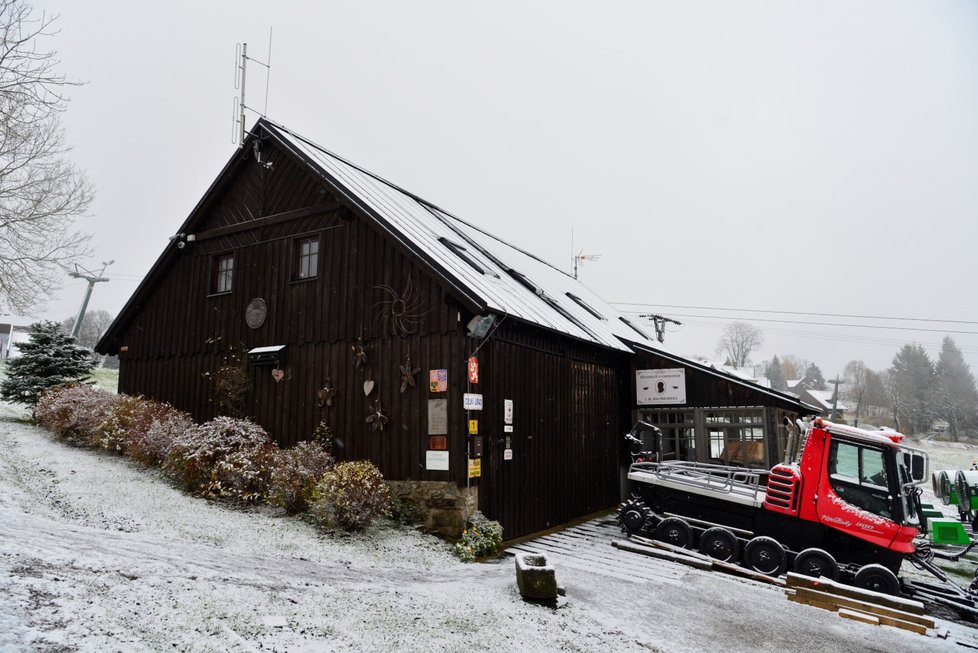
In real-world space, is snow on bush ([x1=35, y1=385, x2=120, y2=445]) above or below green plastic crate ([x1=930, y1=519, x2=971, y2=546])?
above

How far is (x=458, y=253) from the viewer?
13297 mm

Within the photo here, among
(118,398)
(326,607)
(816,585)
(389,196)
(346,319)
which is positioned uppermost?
(389,196)

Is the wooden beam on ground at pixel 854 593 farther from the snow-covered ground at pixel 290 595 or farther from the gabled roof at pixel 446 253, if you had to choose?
the gabled roof at pixel 446 253

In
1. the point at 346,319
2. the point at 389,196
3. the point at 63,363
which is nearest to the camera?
the point at 346,319

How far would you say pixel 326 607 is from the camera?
20.4ft

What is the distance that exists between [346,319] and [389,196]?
4.46 m

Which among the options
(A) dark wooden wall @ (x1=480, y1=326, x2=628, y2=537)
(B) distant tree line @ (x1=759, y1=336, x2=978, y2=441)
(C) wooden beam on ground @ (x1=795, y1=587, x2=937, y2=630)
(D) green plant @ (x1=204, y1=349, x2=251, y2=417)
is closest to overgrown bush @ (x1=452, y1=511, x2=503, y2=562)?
(A) dark wooden wall @ (x1=480, y1=326, x2=628, y2=537)

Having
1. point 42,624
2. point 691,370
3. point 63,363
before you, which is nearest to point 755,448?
point 691,370

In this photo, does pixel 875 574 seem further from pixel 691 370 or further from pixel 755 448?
pixel 691 370

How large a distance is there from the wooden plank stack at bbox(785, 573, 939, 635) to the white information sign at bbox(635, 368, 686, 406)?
7.13 m

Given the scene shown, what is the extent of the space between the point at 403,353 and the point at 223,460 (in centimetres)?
369

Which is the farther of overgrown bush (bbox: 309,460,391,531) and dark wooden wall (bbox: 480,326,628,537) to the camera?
dark wooden wall (bbox: 480,326,628,537)

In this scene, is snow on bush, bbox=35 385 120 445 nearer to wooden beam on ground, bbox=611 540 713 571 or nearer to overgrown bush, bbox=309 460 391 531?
overgrown bush, bbox=309 460 391 531

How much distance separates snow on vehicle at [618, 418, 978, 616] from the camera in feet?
30.0
